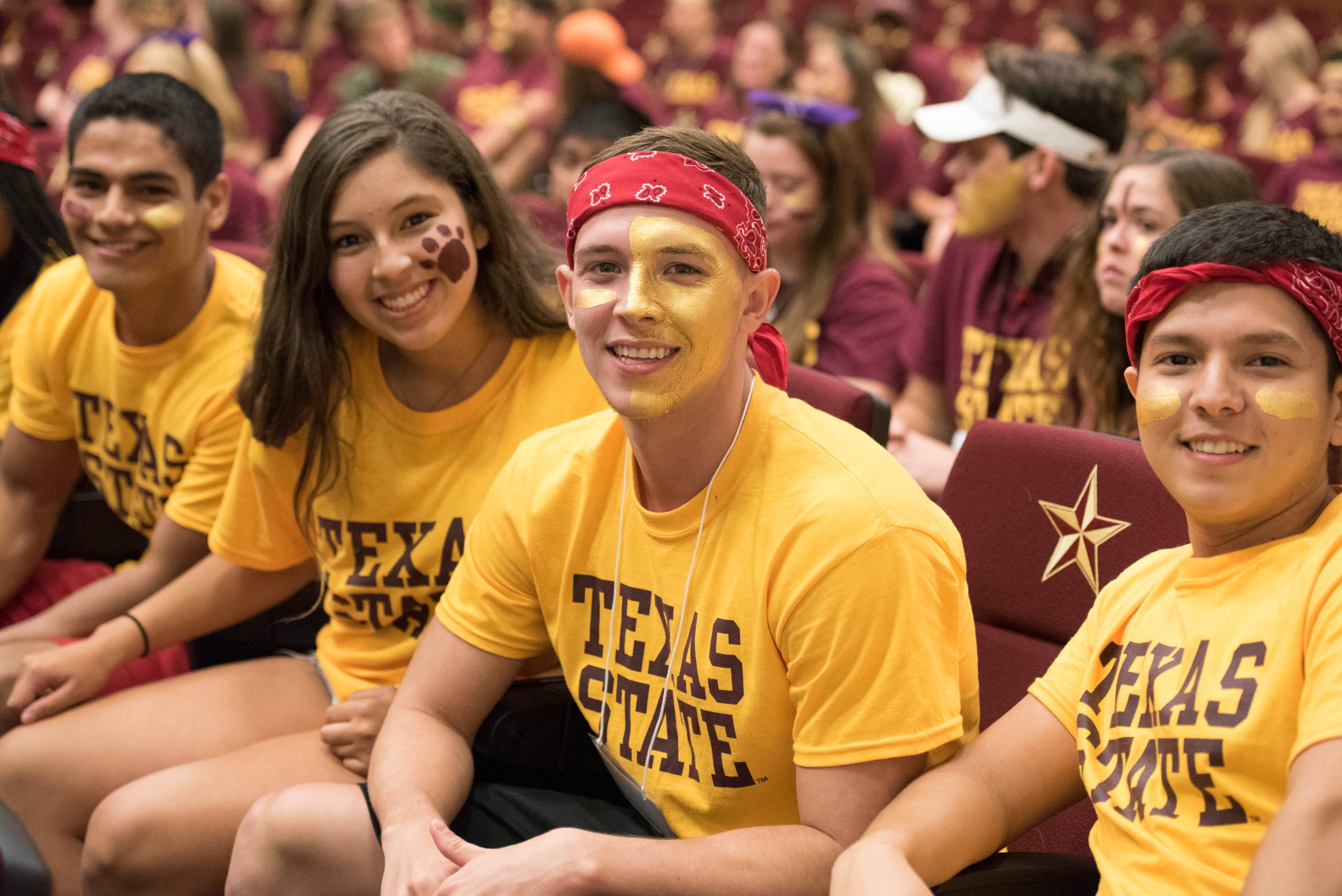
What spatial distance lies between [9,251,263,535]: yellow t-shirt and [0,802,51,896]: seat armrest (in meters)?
1.10

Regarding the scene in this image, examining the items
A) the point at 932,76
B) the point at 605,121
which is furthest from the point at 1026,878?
the point at 932,76

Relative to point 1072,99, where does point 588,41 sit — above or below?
above

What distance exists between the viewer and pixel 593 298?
1.40m

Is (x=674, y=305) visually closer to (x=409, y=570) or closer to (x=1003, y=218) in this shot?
(x=409, y=570)

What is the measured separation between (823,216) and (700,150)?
155 centimetres

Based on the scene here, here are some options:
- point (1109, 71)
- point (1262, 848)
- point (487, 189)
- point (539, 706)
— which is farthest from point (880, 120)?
point (1262, 848)

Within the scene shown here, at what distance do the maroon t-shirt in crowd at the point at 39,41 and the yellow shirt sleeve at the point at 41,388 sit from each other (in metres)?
5.69

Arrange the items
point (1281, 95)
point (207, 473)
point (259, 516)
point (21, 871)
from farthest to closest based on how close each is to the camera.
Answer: point (1281, 95) → point (207, 473) → point (259, 516) → point (21, 871)

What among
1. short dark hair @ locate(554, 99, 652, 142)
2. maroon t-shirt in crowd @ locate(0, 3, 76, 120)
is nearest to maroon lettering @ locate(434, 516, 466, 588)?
short dark hair @ locate(554, 99, 652, 142)

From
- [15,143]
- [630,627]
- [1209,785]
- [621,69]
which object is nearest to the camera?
[1209,785]

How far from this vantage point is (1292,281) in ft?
3.81

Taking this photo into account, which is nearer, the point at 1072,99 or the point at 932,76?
the point at 1072,99

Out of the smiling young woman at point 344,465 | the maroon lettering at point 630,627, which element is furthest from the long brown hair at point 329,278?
the maroon lettering at point 630,627

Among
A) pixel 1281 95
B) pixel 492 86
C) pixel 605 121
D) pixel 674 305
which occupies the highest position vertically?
pixel 1281 95
